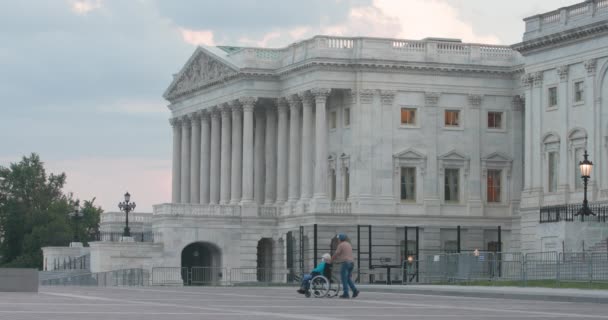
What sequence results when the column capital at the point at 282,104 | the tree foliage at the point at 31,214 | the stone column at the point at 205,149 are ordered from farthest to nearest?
the tree foliage at the point at 31,214, the stone column at the point at 205,149, the column capital at the point at 282,104

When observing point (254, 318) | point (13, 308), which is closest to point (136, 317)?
point (254, 318)

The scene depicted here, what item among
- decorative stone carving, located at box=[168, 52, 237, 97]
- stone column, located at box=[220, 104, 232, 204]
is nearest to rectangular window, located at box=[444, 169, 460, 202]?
decorative stone carving, located at box=[168, 52, 237, 97]

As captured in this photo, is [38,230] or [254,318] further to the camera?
[38,230]

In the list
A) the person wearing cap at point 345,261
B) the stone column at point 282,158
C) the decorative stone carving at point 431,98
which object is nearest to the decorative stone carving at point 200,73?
the stone column at point 282,158

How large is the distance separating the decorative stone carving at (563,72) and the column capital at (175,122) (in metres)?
43.5

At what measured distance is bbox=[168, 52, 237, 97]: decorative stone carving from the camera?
11912 centimetres

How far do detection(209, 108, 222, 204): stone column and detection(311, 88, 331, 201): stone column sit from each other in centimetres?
1401

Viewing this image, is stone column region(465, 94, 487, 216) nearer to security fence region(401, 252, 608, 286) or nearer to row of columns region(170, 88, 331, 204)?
row of columns region(170, 88, 331, 204)

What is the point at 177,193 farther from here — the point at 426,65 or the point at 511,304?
the point at 511,304

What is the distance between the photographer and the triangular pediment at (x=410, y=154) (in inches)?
4333

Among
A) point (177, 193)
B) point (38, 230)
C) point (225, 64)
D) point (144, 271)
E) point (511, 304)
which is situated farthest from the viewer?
point (38, 230)

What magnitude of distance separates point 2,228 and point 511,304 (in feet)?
407

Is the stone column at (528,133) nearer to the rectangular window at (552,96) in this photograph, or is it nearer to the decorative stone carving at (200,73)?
the rectangular window at (552,96)

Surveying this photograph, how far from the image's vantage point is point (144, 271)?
106 m
